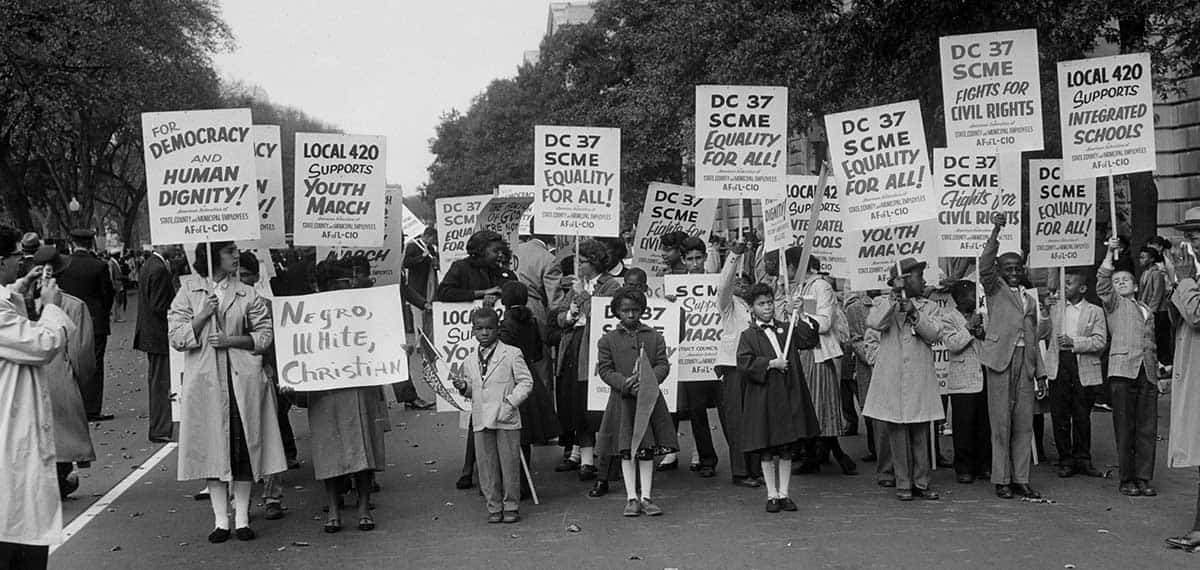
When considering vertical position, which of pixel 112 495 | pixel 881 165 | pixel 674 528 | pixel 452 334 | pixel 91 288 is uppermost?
pixel 881 165

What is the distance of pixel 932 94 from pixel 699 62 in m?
11.2

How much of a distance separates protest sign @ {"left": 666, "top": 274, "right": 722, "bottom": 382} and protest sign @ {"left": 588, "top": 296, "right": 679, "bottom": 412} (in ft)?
1.79

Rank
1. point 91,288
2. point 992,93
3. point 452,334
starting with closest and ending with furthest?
1. point 452,334
2. point 992,93
3. point 91,288

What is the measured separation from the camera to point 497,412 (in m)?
9.38

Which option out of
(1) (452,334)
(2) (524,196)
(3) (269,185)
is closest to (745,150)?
(1) (452,334)

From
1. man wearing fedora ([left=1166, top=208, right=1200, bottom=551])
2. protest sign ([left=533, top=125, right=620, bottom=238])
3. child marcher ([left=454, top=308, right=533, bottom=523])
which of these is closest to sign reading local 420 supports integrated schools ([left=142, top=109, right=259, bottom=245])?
child marcher ([left=454, top=308, right=533, bottom=523])

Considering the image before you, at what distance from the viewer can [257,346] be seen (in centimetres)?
905

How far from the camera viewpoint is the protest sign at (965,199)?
12.2 m

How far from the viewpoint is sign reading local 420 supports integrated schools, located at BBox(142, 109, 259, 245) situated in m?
9.55

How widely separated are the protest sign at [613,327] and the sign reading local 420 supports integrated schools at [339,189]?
261cm

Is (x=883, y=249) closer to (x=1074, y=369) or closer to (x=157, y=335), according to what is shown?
(x=1074, y=369)

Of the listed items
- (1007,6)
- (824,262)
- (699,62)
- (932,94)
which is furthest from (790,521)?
(699,62)

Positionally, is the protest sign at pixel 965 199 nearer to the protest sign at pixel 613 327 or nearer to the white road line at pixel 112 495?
the protest sign at pixel 613 327

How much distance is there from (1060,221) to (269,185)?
24.1ft
